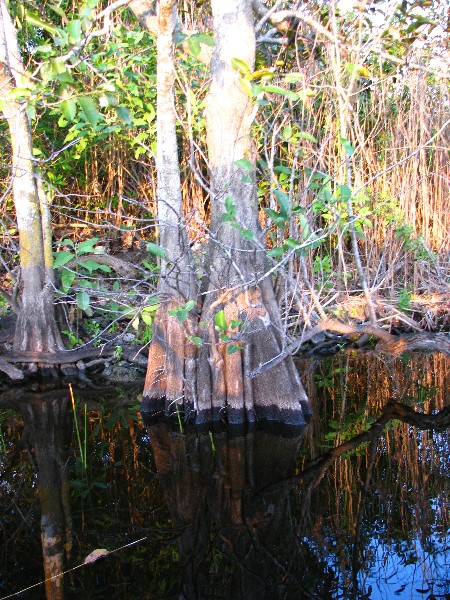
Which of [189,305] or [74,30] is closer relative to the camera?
[74,30]

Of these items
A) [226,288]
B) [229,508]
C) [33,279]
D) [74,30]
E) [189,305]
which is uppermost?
[74,30]

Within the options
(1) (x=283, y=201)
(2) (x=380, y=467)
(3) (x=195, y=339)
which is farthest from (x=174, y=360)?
(1) (x=283, y=201)

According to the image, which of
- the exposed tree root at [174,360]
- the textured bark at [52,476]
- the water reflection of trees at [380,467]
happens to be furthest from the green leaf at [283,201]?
the textured bark at [52,476]

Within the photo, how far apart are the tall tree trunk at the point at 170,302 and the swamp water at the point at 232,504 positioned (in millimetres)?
326

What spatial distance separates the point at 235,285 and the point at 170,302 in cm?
66

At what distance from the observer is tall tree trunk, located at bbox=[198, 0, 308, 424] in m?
5.11

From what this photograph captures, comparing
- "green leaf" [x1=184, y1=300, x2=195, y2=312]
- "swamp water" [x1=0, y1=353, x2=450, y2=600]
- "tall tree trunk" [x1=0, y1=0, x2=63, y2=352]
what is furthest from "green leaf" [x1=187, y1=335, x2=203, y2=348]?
"tall tree trunk" [x1=0, y1=0, x2=63, y2=352]

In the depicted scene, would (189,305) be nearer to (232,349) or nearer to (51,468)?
(232,349)

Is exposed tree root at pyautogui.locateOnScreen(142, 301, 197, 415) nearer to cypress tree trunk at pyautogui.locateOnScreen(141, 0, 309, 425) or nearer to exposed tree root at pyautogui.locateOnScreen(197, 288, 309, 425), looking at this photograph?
cypress tree trunk at pyautogui.locateOnScreen(141, 0, 309, 425)

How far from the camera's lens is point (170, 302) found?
5.46m

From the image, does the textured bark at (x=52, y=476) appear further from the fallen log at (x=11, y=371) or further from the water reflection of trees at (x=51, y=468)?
the fallen log at (x=11, y=371)

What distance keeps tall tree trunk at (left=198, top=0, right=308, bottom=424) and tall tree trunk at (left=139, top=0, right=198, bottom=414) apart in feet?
0.48

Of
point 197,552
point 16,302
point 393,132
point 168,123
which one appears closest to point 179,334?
point 168,123

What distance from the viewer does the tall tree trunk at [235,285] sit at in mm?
5105
